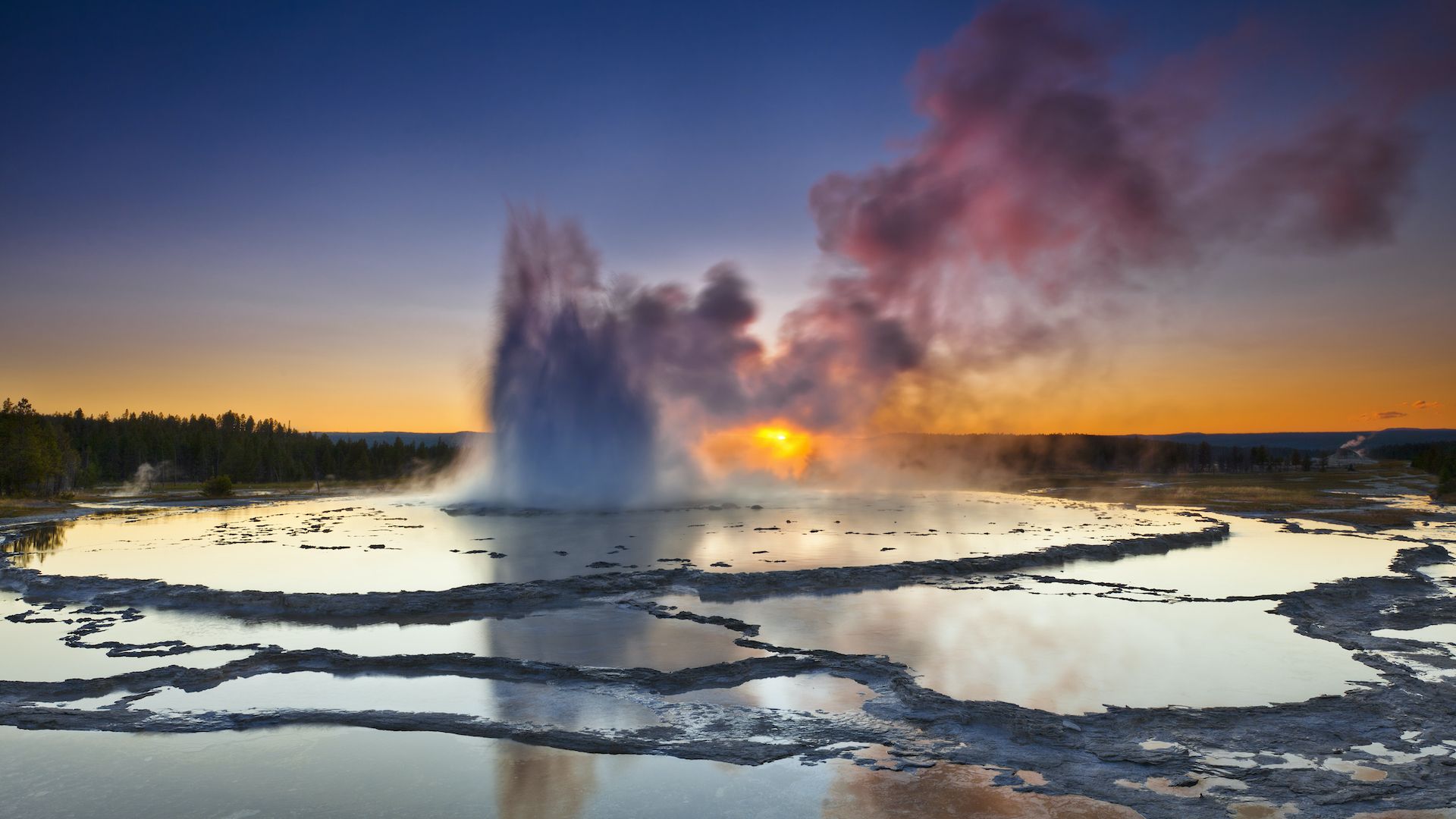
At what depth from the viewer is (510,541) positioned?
29625 millimetres

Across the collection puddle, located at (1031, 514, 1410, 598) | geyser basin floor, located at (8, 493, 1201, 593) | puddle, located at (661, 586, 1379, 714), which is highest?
geyser basin floor, located at (8, 493, 1201, 593)

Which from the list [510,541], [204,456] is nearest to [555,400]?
[510,541]

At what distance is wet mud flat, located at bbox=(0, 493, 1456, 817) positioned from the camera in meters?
8.64

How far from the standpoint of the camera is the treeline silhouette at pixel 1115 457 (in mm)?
134125

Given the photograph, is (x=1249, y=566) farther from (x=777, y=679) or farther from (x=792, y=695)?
(x=792, y=695)

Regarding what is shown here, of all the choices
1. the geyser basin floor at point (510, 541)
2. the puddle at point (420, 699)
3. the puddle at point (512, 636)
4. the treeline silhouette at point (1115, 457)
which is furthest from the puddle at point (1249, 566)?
the treeline silhouette at point (1115, 457)

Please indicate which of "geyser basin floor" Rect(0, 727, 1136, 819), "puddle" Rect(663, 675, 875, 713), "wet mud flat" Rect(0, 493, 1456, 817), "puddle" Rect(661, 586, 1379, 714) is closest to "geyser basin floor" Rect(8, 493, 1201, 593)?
"wet mud flat" Rect(0, 493, 1456, 817)

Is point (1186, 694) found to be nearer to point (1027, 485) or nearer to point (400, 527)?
point (400, 527)

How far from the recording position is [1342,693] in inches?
456

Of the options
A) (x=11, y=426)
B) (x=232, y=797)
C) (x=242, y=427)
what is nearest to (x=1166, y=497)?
(x=232, y=797)

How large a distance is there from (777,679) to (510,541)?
19.1m

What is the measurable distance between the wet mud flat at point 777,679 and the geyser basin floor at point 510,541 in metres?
0.52

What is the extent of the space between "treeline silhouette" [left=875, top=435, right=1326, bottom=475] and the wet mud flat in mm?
100296

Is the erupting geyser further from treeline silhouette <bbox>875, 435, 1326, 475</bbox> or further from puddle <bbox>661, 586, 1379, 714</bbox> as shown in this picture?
treeline silhouette <bbox>875, 435, 1326, 475</bbox>
